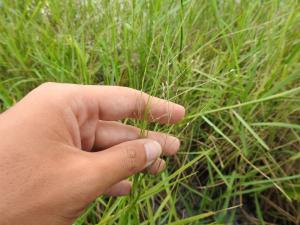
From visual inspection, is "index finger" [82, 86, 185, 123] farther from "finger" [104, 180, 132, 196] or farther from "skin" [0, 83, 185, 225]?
"finger" [104, 180, 132, 196]

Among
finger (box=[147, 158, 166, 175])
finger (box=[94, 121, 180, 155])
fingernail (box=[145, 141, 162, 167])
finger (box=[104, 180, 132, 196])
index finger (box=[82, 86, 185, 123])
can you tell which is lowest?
finger (box=[104, 180, 132, 196])

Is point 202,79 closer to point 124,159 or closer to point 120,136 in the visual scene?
point 120,136

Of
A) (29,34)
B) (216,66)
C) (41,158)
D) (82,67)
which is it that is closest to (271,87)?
(216,66)

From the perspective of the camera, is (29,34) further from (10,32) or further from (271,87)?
(271,87)

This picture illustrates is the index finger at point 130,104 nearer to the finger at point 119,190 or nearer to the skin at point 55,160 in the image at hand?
the skin at point 55,160

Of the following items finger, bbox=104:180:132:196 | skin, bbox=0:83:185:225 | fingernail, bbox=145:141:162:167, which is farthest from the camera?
finger, bbox=104:180:132:196

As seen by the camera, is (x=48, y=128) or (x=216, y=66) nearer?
(x=48, y=128)

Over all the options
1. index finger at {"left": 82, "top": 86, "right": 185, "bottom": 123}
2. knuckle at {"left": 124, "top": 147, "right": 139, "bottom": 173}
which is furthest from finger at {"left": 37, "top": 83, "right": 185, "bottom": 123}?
knuckle at {"left": 124, "top": 147, "right": 139, "bottom": 173}
